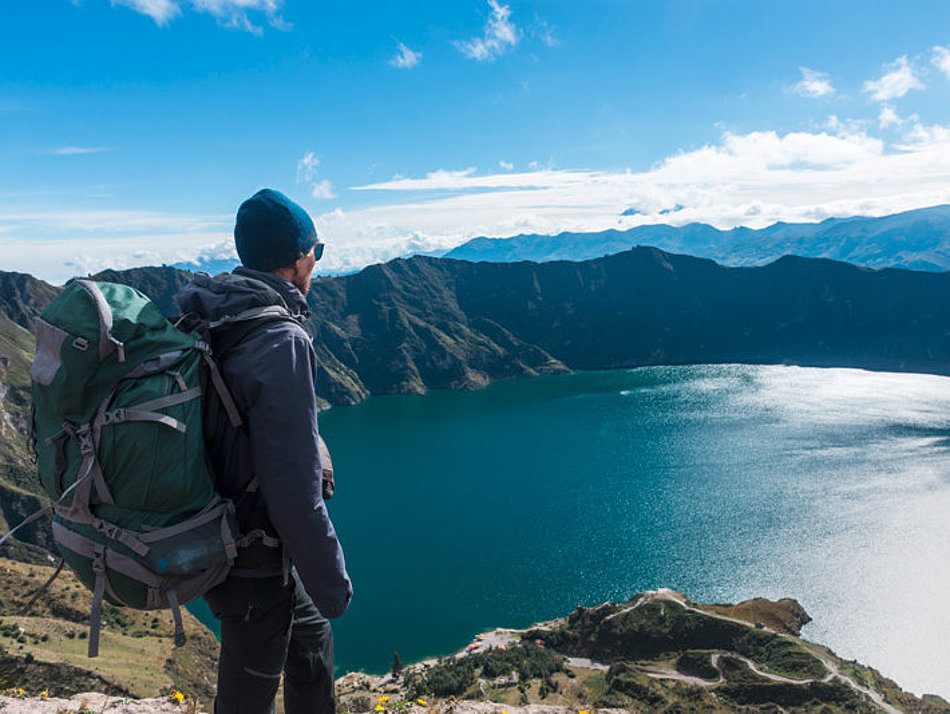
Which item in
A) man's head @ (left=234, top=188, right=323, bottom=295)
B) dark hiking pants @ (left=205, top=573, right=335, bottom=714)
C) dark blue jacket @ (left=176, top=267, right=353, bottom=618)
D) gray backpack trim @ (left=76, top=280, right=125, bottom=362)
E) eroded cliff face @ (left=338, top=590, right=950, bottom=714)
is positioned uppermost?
man's head @ (left=234, top=188, right=323, bottom=295)

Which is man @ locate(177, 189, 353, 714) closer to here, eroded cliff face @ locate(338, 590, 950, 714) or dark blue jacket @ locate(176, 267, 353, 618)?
dark blue jacket @ locate(176, 267, 353, 618)

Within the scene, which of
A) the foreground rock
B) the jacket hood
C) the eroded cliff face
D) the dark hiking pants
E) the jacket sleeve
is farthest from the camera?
the eroded cliff face

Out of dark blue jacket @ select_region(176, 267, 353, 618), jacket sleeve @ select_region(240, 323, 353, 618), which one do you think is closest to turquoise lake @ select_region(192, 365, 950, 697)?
dark blue jacket @ select_region(176, 267, 353, 618)

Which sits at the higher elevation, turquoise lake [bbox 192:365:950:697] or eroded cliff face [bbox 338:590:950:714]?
eroded cliff face [bbox 338:590:950:714]

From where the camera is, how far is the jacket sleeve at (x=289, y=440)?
9.26 ft

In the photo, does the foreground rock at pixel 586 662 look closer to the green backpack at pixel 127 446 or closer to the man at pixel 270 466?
the man at pixel 270 466

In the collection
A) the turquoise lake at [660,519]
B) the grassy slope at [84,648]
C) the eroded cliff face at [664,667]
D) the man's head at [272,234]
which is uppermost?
the man's head at [272,234]

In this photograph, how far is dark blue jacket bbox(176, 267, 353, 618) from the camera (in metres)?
2.84

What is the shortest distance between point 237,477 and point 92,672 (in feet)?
134

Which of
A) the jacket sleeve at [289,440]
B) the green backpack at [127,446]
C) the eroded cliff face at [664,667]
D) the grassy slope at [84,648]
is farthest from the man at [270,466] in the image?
the eroded cliff face at [664,667]

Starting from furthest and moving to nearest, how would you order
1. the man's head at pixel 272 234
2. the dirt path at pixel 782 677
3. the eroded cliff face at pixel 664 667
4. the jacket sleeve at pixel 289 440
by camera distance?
the eroded cliff face at pixel 664 667, the dirt path at pixel 782 677, the man's head at pixel 272 234, the jacket sleeve at pixel 289 440

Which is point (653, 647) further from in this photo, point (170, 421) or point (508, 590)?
point (170, 421)

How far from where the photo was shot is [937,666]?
47406mm

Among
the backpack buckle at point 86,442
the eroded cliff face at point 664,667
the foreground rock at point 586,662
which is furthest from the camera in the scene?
the eroded cliff face at point 664,667
